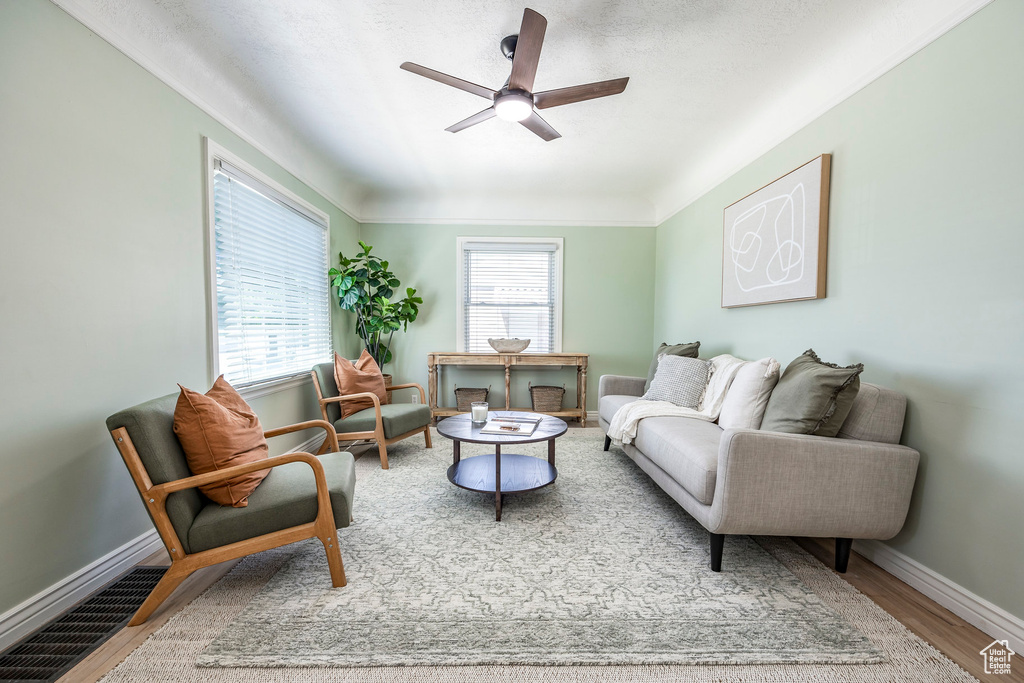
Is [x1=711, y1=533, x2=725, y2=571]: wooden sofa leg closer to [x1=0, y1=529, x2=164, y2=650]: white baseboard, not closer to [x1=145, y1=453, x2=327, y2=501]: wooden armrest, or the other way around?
[x1=145, y1=453, x2=327, y2=501]: wooden armrest

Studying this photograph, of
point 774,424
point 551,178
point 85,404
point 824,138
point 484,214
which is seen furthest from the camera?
point 484,214

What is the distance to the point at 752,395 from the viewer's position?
2.27 m

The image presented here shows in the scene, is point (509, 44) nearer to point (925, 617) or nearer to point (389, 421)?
point (389, 421)

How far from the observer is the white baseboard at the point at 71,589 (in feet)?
4.52

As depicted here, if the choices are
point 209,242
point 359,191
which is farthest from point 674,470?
point 359,191

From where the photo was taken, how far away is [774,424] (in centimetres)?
196

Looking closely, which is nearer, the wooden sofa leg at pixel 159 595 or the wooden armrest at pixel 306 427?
the wooden sofa leg at pixel 159 595

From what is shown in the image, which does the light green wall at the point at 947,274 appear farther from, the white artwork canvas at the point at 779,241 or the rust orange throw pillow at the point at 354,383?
the rust orange throw pillow at the point at 354,383

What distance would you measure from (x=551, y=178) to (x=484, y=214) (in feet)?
3.06

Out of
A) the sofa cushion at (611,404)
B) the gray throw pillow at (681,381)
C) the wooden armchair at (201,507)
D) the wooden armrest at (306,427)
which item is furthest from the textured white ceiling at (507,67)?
the sofa cushion at (611,404)

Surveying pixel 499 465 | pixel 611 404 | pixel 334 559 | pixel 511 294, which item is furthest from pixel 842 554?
pixel 511 294

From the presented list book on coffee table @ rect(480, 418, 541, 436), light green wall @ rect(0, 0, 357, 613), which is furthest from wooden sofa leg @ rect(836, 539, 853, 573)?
light green wall @ rect(0, 0, 357, 613)

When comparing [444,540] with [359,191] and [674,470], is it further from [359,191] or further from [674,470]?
[359,191]

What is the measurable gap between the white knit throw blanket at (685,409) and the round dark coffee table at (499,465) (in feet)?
1.56
